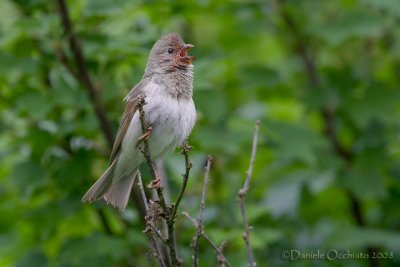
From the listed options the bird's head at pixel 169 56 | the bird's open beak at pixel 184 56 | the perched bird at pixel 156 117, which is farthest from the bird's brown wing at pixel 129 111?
the bird's open beak at pixel 184 56

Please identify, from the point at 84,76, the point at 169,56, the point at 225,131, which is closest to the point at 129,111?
the point at 169,56

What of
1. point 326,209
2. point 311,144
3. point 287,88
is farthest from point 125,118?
point 326,209

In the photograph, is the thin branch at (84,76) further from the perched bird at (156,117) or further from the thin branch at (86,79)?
the perched bird at (156,117)

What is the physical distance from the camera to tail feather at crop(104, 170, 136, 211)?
14.6 ft

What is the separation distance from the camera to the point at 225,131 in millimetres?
5707

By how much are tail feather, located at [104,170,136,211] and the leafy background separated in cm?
54

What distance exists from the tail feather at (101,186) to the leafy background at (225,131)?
588 millimetres

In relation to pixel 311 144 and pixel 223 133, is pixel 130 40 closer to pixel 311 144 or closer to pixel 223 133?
pixel 223 133

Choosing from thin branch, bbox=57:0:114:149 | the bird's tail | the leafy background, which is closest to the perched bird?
the bird's tail

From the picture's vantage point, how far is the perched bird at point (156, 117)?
4383mm

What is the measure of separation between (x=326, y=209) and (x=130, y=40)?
7.68 ft

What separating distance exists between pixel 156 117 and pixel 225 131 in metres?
1.40

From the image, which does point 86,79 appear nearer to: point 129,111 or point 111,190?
point 129,111

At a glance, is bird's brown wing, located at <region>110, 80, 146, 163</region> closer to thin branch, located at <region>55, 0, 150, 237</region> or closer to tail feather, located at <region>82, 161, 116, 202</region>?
tail feather, located at <region>82, 161, 116, 202</region>
